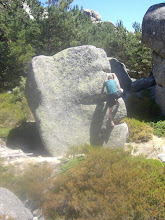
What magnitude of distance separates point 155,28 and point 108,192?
7.60 meters

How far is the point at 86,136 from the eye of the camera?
6848mm

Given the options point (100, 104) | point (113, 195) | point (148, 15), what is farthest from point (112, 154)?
point (148, 15)

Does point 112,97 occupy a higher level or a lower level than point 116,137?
higher

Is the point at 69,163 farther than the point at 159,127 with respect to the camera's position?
No

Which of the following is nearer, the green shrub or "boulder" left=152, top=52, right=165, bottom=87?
Answer: the green shrub

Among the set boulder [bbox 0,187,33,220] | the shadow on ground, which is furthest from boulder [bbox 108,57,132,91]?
boulder [bbox 0,187,33,220]

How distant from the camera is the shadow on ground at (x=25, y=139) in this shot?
759cm

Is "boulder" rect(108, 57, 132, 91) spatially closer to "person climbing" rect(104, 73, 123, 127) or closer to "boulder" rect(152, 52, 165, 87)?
"boulder" rect(152, 52, 165, 87)

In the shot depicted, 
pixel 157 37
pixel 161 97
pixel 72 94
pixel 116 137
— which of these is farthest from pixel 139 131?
pixel 157 37

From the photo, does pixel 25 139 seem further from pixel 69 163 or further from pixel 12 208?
pixel 12 208

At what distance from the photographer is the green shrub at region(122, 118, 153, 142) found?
7.60 m

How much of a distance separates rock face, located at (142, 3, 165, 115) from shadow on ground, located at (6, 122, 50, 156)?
5.91 m

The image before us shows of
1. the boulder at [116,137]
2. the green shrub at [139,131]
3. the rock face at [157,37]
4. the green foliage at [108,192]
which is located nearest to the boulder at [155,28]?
the rock face at [157,37]

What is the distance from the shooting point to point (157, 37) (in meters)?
9.11
